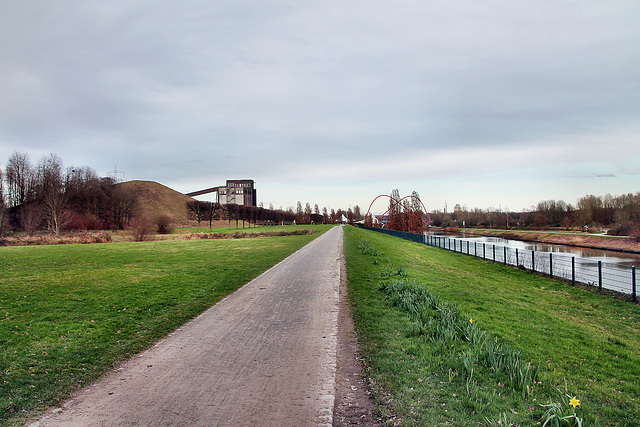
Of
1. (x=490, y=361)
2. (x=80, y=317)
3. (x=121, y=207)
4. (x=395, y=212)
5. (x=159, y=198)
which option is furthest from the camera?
(x=159, y=198)

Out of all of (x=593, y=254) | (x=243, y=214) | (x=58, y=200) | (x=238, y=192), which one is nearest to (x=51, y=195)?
(x=58, y=200)

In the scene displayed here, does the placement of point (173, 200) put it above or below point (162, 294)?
above

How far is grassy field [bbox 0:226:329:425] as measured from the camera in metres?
4.60

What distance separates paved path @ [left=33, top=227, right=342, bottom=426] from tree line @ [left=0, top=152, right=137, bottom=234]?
5192 cm

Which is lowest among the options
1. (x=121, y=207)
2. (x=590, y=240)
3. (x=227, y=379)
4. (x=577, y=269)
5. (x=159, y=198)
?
(x=577, y=269)

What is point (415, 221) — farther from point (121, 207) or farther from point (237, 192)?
point (237, 192)

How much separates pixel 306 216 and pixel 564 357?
527 ft

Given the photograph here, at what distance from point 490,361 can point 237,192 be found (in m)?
175

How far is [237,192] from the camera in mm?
174500

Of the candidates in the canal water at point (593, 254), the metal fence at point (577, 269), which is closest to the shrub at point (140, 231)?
the metal fence at point (577, 269)

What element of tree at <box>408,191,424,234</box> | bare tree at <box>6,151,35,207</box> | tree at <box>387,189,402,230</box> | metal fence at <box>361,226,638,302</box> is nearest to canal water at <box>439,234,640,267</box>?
metal fence at <box>361,226,638,302</box>

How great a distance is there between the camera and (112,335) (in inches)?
256

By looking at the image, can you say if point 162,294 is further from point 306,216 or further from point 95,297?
point 306,216

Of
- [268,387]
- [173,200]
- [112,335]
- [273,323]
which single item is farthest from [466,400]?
[173,200]
